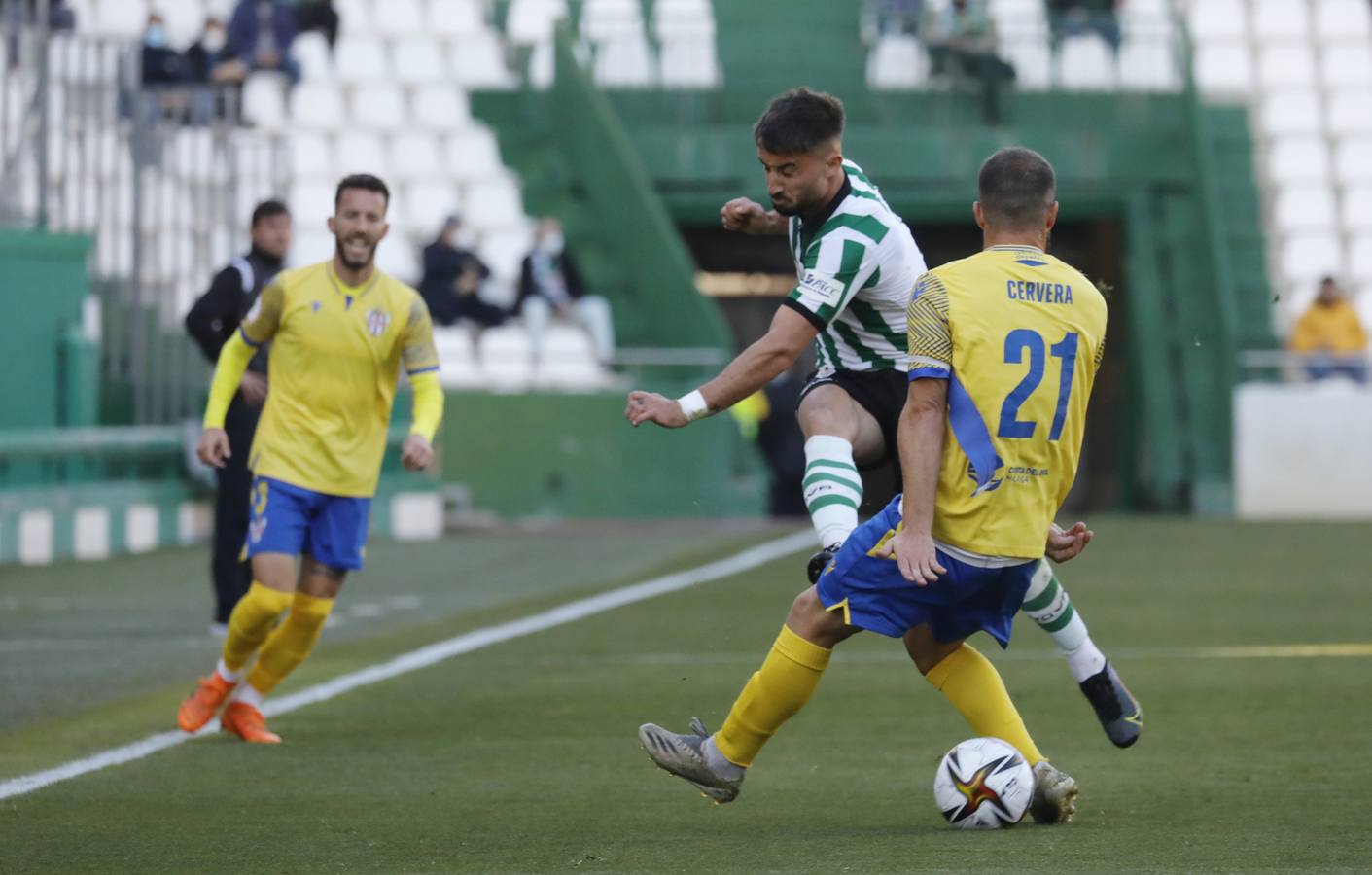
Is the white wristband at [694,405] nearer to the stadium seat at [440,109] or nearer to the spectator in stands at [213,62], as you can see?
the spectator in stands at [213,62]

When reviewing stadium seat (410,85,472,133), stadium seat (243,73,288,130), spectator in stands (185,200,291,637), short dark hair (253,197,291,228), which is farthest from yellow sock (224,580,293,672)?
stadium seat (410,85,472,133)

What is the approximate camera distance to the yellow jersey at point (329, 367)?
329 inches

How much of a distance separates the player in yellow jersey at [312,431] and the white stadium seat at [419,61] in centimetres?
1858

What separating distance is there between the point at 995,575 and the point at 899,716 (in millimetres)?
2910

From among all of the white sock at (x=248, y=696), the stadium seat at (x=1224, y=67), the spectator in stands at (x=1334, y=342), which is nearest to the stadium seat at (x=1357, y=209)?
the stadium seat at (x=1224, y=67)

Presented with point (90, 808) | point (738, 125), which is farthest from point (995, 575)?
point (738, 125)

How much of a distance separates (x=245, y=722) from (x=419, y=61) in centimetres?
1931

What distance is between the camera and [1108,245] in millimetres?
28250

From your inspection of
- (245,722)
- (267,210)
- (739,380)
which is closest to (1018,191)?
(739,380)

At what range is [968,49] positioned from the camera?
26031 millimetres

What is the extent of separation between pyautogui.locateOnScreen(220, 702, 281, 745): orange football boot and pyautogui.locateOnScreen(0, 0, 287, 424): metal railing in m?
10.9

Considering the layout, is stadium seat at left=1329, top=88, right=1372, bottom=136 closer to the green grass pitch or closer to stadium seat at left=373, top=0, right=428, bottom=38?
stadium seat at left=373, top=0, right=428, bottom=38

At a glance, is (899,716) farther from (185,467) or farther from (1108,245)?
(1108,245)

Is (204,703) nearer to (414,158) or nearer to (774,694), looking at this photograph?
(774,694)
